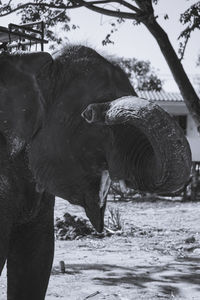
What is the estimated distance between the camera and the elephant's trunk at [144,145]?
6.06 ft

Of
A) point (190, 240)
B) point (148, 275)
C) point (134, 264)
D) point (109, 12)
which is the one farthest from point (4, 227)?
point (190, 240)

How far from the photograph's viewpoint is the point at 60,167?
2438mm

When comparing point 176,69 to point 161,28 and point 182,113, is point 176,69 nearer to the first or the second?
point 161,28

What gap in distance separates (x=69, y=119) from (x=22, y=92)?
232 millimetres

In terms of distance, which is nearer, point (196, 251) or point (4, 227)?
point (4, 227)

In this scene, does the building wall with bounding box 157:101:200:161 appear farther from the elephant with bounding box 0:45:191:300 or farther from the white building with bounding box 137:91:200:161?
the elephant with bounding box 0:45:191:300

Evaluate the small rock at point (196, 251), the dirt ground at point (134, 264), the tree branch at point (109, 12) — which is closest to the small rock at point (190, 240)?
the dirt ground at point (134, 264)

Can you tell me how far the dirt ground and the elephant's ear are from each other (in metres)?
3.53

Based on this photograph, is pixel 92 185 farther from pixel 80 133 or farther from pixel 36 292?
pixel 36 292

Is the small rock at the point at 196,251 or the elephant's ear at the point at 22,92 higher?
the elephant's ear at the point at 22,92

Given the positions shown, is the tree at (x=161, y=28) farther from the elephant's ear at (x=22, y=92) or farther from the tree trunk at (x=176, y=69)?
the elephant's ear at (x=22, y=92)

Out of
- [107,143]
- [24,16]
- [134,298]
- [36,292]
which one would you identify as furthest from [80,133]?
[24,16]

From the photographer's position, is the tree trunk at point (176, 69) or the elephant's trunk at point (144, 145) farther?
the tree trunk at point (176, 69)

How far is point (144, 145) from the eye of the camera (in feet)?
6.69
